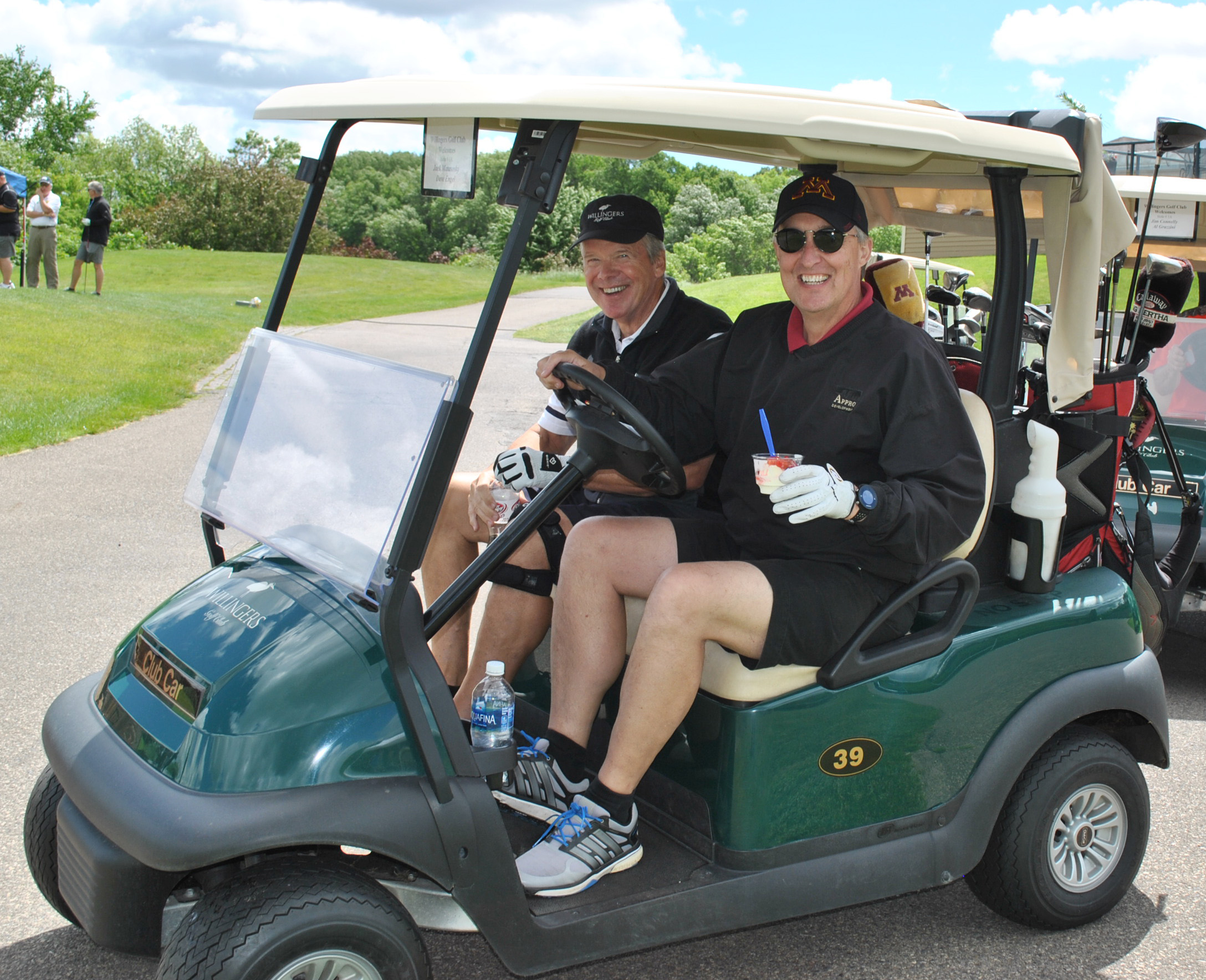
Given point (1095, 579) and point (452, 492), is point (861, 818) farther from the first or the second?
point (452, 492)

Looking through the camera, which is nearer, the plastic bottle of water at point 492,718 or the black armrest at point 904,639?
the plastic bottle of water at point 492,718

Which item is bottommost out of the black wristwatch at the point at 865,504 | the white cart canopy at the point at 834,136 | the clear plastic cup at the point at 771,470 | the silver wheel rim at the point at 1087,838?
the silver wheel rim at the point at 1087,838

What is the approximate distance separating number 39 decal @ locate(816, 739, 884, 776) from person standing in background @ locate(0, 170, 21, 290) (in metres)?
14.4

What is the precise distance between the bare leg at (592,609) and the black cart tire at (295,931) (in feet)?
2.10

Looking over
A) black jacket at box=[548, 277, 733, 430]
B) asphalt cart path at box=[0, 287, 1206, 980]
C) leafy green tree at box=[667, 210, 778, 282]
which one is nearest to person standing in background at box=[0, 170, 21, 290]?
leafy green tree at box=[667, 210, 778, 282]

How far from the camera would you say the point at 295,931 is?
1.69 m

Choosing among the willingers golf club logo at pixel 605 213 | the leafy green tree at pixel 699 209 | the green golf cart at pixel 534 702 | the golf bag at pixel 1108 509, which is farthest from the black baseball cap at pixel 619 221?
the leafy green tree at pixel 699 209

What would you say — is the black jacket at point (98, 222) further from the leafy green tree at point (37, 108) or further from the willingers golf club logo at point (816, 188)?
the leafy green tree at point (37, 108)

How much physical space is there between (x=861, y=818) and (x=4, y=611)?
136 inches

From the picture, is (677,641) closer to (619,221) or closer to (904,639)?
(904,639)

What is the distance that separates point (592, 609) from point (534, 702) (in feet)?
1.62

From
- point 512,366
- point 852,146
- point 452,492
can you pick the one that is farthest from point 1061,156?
point 512,366

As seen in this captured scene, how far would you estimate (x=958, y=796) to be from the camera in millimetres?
2371

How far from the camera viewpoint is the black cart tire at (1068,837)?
246cm
